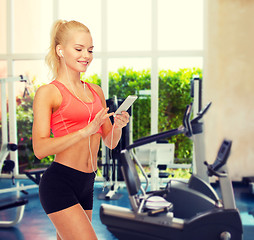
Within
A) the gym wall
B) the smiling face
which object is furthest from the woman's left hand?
the gym wall

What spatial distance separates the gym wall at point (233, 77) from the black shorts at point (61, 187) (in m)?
4.54

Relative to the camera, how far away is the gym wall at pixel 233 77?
18.0 ft

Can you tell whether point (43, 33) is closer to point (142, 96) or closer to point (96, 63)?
point (96, 63)

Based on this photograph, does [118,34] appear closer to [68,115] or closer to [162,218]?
[162,218]

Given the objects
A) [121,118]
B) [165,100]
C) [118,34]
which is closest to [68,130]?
[121,118]

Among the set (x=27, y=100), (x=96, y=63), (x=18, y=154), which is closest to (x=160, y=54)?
(x=96, y=63)

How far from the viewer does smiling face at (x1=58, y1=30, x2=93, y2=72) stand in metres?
1.28

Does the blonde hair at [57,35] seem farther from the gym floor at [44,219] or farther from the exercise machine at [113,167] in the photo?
the exercise machine at [113,167]

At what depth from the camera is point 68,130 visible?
4.27ft

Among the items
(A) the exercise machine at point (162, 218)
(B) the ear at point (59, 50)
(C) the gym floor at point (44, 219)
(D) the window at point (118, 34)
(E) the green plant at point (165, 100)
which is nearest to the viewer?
(B) the ear at point (59, 50)

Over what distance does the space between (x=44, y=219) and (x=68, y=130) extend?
8.96 feet

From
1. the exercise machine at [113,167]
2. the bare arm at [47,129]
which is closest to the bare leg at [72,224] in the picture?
the bare arm at [47,129]

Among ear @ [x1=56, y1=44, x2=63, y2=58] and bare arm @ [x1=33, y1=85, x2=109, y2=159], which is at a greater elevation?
ear @ [x1=56, y1=44, x2=63, y2=58]

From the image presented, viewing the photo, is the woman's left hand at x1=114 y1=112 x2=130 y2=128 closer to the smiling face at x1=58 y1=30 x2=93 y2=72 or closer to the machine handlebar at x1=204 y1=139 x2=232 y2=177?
the smiling face at x1=58 y1=30 x2=93 y2=72
